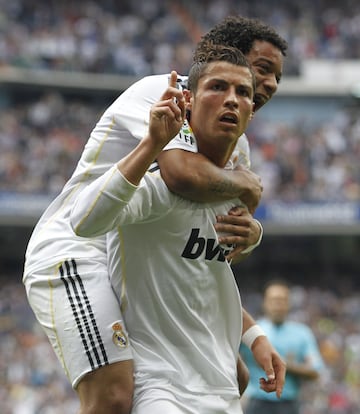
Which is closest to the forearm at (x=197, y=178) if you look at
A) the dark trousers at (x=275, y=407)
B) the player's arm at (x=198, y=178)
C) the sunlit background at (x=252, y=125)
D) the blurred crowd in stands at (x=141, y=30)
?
the player's arm at (x=198, y=178)

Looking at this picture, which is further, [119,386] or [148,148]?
[119,386]

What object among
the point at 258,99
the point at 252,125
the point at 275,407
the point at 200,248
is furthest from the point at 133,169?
the point at 252,125

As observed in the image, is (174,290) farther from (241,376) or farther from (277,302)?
(277,302)

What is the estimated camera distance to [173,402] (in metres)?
3.62

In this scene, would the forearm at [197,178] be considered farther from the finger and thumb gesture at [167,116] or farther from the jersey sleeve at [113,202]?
the finger and thumb gesture at [167,116]

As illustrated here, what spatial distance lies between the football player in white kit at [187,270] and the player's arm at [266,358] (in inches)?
12.3

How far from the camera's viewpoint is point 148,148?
3.28 meters

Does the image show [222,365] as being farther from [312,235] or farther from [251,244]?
[312,235]

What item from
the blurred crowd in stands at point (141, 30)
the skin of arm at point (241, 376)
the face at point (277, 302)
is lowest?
the face at point (277, 302)

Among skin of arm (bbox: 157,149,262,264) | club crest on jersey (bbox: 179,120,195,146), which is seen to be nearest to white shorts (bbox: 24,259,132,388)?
skin of arm (bbox: 157,149,262,264)

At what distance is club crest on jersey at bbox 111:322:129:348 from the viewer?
375 cm

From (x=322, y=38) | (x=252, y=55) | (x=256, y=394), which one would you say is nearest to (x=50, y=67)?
(x=322, y=38)

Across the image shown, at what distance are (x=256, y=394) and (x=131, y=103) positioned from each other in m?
5.45

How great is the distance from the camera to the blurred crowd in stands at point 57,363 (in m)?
15.4
